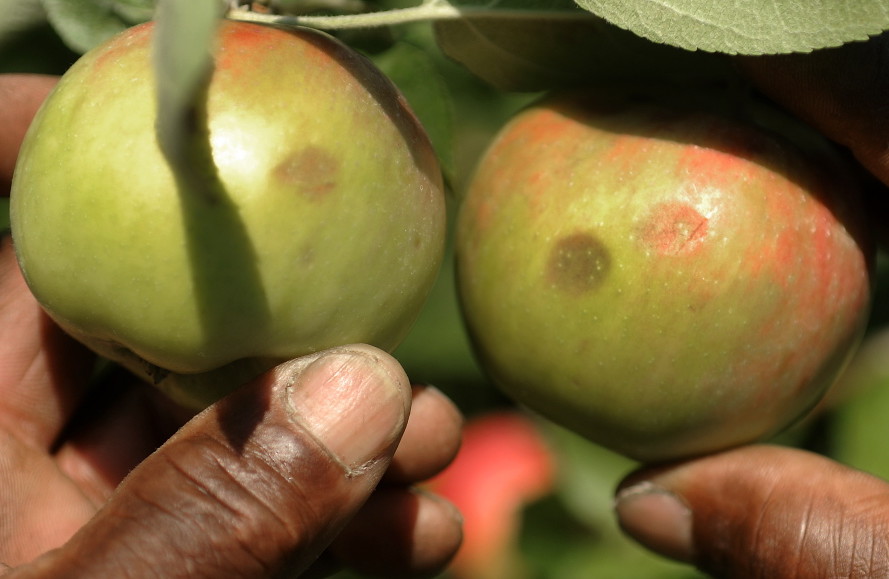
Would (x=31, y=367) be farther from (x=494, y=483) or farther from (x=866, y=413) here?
(x=866, y=413)

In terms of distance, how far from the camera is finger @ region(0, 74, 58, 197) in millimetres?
979

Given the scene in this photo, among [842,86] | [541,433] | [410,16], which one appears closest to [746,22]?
[842,86]

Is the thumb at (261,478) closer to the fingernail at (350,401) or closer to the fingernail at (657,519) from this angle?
the fingernail at (350,401)

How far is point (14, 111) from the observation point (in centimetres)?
98

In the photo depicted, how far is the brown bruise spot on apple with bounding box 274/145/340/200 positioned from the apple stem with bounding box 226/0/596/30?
0.17 meters

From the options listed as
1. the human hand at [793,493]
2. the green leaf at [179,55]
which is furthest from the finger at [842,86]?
the green leaf at [179,55]

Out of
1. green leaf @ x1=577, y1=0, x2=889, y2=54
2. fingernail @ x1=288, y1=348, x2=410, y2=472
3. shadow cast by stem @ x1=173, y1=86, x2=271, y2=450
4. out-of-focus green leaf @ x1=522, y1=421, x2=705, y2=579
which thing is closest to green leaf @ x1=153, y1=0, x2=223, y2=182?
shadow cast by stem @ x1=173, y1=86, x2=271, y2=450

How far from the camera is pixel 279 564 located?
0.64 m

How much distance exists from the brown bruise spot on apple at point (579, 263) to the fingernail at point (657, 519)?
0.33 metres

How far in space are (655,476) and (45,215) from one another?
2.27 ft

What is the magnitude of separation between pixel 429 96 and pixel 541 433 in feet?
2.42

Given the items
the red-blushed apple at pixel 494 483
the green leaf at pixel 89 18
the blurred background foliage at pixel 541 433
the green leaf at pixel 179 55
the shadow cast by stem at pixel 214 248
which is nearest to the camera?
the green leaf at pixel 179 55

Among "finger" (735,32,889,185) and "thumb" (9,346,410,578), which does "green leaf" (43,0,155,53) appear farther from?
"finger" (735,32,889,185)

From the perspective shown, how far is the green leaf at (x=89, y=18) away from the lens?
2.81 feet
